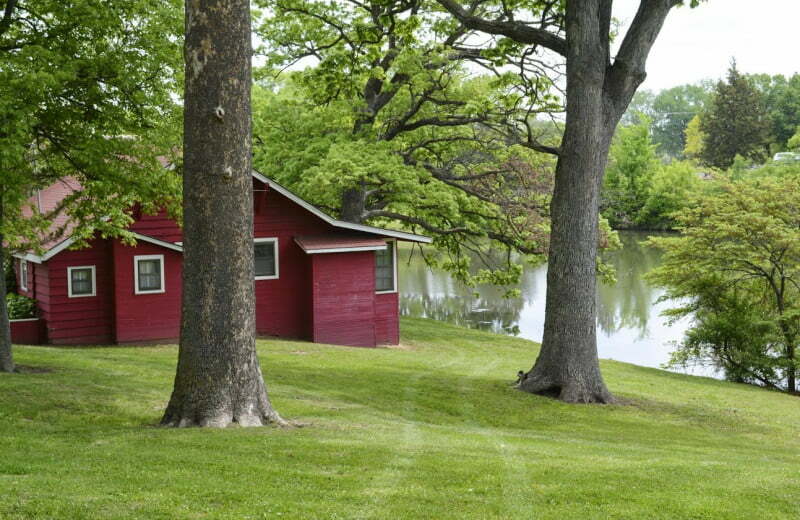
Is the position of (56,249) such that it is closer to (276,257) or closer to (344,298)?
(276,257)

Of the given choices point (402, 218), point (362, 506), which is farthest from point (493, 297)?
point (362, 506)

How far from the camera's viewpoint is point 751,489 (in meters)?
8.20

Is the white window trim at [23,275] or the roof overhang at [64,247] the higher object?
the roof overhang at [64,247]

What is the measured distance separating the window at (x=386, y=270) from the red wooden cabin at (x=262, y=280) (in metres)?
0.03

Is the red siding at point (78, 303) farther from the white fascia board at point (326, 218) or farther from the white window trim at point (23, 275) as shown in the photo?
the white fascia board at point (326, 218)

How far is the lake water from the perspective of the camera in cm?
3419

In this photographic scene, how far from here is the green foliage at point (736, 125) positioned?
85.2 m

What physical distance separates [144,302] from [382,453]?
15431 millimetres

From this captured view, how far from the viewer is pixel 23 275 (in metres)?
24.3

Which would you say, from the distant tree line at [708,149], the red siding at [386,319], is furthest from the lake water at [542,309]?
the distant tree line at [708,149]

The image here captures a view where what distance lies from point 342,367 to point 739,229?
46.2 ft

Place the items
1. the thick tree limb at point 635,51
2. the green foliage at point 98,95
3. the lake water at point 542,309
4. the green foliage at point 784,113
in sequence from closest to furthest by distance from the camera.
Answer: the green foliage at point 98,95
the thick tree limb at point 635,51
the lake water at point 542,309
the green foliage at point 784,113

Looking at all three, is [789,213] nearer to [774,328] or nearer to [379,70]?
[774,328]

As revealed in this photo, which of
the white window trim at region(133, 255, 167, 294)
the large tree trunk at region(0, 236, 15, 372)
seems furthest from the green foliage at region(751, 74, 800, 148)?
the large tree trunk at region(0, 236, 15, 372)
